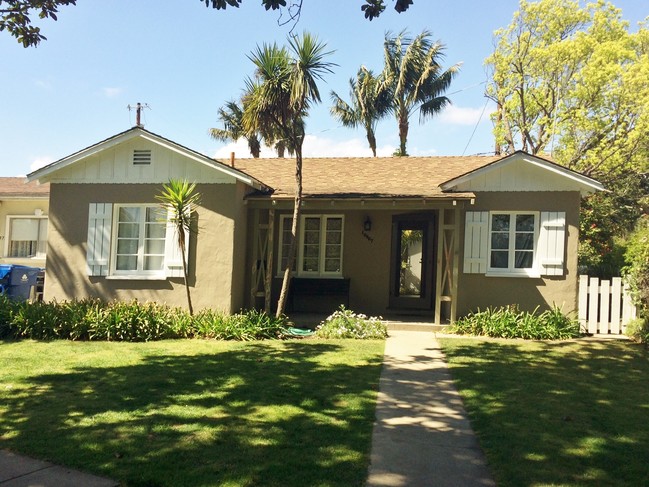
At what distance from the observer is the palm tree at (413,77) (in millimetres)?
25531

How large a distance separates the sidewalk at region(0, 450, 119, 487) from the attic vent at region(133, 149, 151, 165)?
7774 mm

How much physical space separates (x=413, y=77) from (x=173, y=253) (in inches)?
763

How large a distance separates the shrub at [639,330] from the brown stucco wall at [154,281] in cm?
802

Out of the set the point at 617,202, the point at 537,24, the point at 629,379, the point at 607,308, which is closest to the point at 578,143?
the point at 617,202

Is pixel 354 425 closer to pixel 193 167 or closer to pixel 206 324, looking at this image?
pixel 206 324

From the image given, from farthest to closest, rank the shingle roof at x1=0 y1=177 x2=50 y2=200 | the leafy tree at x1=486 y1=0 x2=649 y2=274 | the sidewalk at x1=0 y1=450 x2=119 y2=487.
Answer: the leafy tree at x1=486 y1=0 x2=649 y2=274, the shingle roof at x1=0 y1=177 x2=50 y2=200, the sidewalk at x1=0 y1=450 x2=119 y2=487

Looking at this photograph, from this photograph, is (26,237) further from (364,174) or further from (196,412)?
(196,412)

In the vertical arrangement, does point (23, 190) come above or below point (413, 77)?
below

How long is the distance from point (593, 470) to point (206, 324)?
285 inches

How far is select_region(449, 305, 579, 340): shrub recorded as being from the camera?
9633 mm

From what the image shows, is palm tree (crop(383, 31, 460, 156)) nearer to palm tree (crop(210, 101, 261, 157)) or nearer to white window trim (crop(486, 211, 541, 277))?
palm tree (crop(210, 101, 261, 157))

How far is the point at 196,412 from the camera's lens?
Result: 493 cm

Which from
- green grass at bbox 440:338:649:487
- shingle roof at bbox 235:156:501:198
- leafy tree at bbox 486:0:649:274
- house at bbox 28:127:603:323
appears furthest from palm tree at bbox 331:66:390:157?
green grass at bbox 440:338:649:487

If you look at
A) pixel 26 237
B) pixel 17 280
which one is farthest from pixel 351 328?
pixel 26 237
